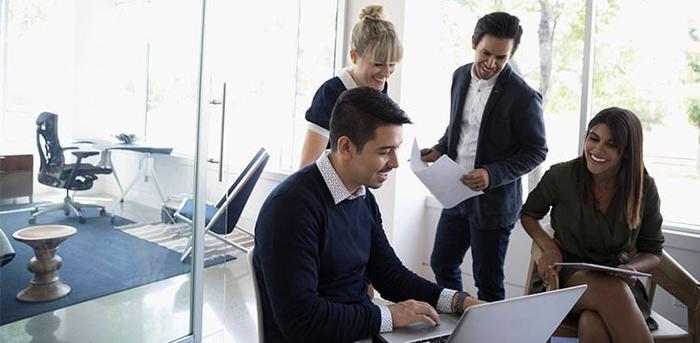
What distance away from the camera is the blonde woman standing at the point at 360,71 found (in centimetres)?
178

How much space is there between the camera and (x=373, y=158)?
51.4 inches

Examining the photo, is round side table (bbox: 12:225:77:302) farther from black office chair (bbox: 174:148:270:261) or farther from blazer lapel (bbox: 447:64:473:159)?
blazer lapel (bbox: 447:64:473:159)

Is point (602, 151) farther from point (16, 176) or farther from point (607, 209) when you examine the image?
point (16, 176)

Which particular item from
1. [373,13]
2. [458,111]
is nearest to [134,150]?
[373,13]

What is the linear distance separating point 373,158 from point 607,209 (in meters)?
1.11

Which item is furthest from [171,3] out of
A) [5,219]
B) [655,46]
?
[655,46]

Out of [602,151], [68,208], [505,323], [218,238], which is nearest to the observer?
[505,323]

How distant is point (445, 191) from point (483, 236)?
24 centimetres

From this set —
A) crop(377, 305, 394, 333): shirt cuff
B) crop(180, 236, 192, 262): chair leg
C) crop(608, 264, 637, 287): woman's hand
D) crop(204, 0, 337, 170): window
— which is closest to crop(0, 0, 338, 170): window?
crop(180, 236, 192, 262): chair leg

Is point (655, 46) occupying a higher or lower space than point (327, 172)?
higher

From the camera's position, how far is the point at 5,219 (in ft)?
6.03

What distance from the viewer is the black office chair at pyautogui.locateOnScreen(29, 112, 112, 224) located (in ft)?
6.27

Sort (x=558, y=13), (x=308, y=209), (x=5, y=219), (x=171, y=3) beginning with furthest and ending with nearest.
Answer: (x=558, y=13), (x=171, y=3), (x=5, y=219), (x=308, y=209)

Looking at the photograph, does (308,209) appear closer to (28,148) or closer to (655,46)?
(28,148)
